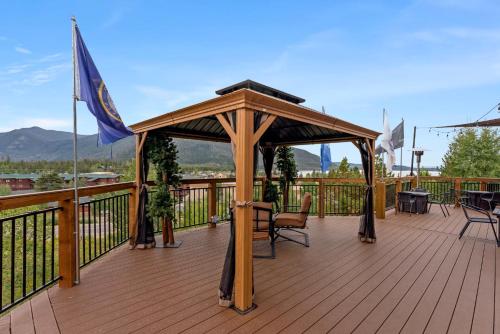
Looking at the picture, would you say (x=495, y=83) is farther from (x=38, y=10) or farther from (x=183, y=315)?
(x=38, y=10)

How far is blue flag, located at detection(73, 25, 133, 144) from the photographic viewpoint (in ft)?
10.1

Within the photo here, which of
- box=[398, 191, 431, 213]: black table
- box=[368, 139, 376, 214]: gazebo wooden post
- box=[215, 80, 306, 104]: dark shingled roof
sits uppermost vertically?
box=[215, 80, 306, 104]: dark shingled roof

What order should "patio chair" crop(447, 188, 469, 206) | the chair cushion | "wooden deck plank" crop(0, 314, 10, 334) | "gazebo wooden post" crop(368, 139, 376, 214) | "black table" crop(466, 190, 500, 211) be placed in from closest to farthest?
"wooden deck plank" crop(0, 314, 10, 334) < the chair cushion < "gazebo wooden post" crop(368, 139, 376, 214) < "black table" crop(466, 190, 500, 211) < "patio chair" crop(447, 188, 469, 206)

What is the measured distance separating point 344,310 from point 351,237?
Result: 287 centimetres

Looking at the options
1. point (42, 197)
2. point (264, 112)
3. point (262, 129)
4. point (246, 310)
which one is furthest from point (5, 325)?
point (264, 112)

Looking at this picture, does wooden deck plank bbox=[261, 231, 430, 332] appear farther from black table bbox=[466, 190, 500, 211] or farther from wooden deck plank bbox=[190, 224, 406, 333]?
black table bbox=[466, 190, 500, 211]

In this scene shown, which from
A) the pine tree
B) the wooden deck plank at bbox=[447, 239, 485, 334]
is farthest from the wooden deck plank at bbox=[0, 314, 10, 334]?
the pine tree

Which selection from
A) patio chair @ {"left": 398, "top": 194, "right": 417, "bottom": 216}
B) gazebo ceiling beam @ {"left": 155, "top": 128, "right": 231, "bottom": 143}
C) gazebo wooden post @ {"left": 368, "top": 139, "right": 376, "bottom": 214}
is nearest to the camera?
gazebo ceiling beam @ {"left": 155, "top": 128, "right": 231, "bottom": 143}

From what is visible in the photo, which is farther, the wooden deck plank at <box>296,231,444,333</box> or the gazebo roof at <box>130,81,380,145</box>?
the gazebo roof at <box>130,81,380,145</box>

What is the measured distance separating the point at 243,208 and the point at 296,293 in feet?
3.64

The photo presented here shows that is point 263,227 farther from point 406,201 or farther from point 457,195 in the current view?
point 457,195

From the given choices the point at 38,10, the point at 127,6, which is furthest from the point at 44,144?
the point at 127,6

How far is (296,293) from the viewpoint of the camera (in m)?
2.86

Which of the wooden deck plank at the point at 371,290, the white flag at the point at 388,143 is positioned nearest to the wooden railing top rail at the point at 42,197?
the wooden deck plank at the point at 371,290
